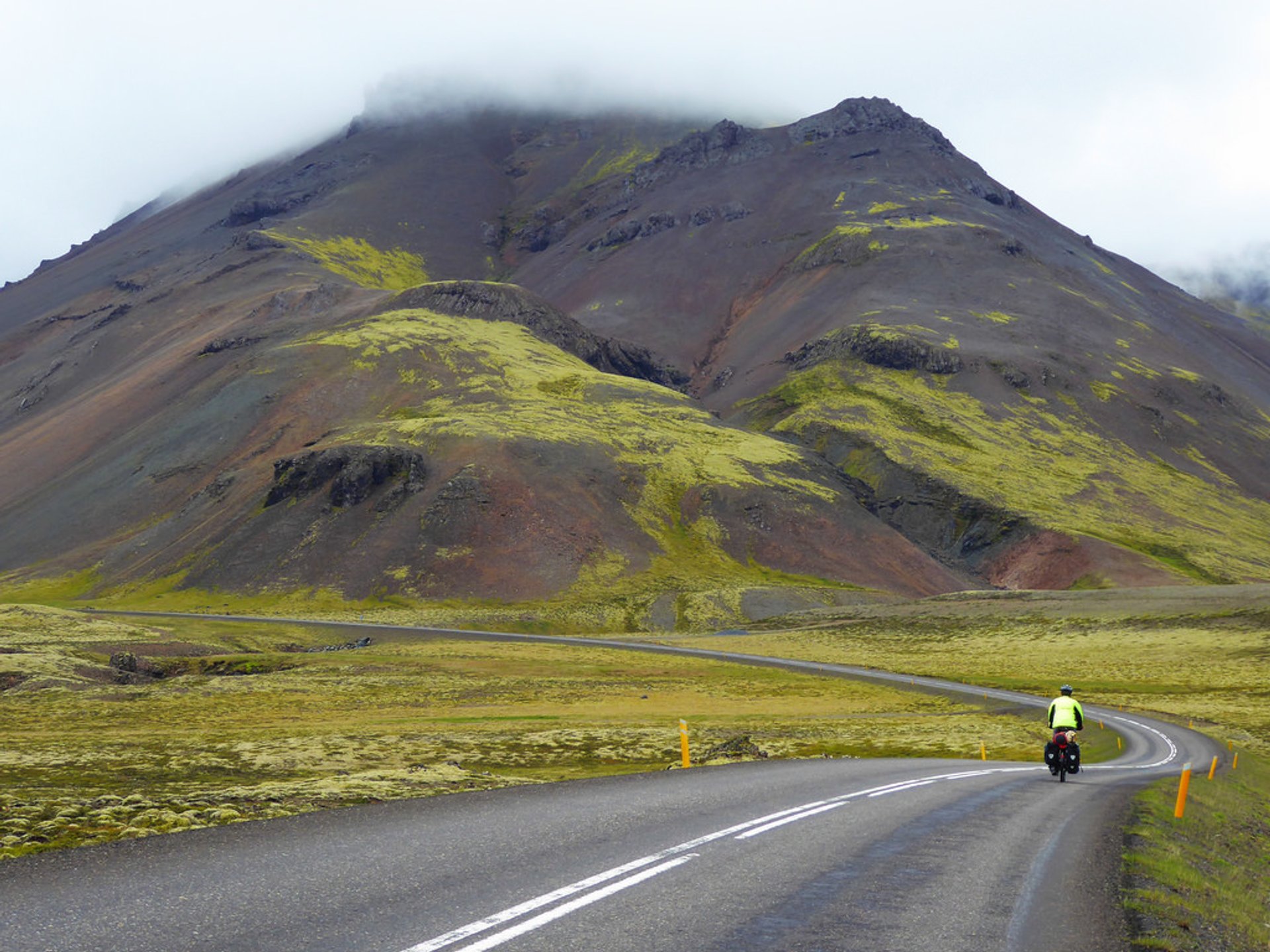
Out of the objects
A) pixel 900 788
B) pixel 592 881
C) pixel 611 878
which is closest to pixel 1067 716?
pixel 900 788

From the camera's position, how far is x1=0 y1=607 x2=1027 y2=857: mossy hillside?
1986 centimetres

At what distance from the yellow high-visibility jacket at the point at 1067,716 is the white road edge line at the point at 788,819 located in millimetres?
10842

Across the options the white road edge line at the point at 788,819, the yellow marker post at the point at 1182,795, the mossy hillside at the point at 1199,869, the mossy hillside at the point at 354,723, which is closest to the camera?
the mossy hillside at the point at 1199,869

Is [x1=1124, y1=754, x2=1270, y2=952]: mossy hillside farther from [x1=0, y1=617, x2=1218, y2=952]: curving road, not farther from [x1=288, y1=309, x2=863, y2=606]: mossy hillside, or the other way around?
[x1=288, y1=309, x2=863, y2=606]: mossy hillside

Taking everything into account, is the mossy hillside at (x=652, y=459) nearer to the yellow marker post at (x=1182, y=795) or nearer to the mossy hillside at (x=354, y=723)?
the mossy hillside at (x=354, y=723)

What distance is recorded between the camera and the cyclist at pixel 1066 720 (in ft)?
93.4

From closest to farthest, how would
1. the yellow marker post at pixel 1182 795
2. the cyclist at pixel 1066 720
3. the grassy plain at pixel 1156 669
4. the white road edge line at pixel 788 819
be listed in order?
the grassy plain at pixel 1156 669, the white road edge line at pixel 788 819, the yellow marker post at pixel 1182 795, the cyclist at pixel 1066 720

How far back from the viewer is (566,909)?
35.5ft

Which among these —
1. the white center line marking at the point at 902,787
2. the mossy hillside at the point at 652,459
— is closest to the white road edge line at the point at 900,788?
the white center line marking at the point at 902,787

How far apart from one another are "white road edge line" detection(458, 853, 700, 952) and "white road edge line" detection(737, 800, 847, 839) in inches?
97.5

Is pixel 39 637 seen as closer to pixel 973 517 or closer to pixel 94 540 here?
pixel 94 540

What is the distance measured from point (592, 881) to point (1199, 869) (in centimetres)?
1060

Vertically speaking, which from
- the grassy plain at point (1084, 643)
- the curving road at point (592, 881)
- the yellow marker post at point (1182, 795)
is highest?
the curving road at point (592, 881)

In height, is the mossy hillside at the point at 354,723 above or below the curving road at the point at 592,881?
below
